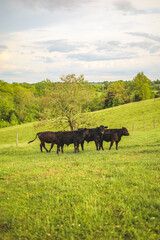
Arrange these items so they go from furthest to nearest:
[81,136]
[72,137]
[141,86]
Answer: [141,86] → [81,136] → [72,137]

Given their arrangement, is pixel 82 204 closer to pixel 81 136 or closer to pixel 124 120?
pixel 81 136

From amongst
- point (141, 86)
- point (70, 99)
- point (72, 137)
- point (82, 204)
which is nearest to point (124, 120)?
point (70, 99)

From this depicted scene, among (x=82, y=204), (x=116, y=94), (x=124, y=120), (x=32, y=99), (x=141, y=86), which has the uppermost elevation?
(x=141, y=86)

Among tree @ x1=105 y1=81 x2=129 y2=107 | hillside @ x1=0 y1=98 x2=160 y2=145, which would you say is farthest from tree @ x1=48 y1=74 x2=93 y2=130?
tree @ x1=105 y1=81 x2=129 y2=107

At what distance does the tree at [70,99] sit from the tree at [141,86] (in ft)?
177

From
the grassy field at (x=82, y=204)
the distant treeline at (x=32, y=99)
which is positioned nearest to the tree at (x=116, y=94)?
the distant treeline at (x=32, y=99)

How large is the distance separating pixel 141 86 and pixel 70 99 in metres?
57.0

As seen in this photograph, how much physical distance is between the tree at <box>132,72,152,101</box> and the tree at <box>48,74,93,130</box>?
177 feet

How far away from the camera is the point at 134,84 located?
7419 cm

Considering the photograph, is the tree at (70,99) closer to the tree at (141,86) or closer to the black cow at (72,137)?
the black cow at (72,137)

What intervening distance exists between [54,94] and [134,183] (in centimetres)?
1818

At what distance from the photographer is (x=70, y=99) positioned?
76.4 ft

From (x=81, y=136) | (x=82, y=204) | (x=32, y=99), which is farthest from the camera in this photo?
(x=32, y=99)

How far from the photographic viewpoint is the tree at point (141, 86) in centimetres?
7284
